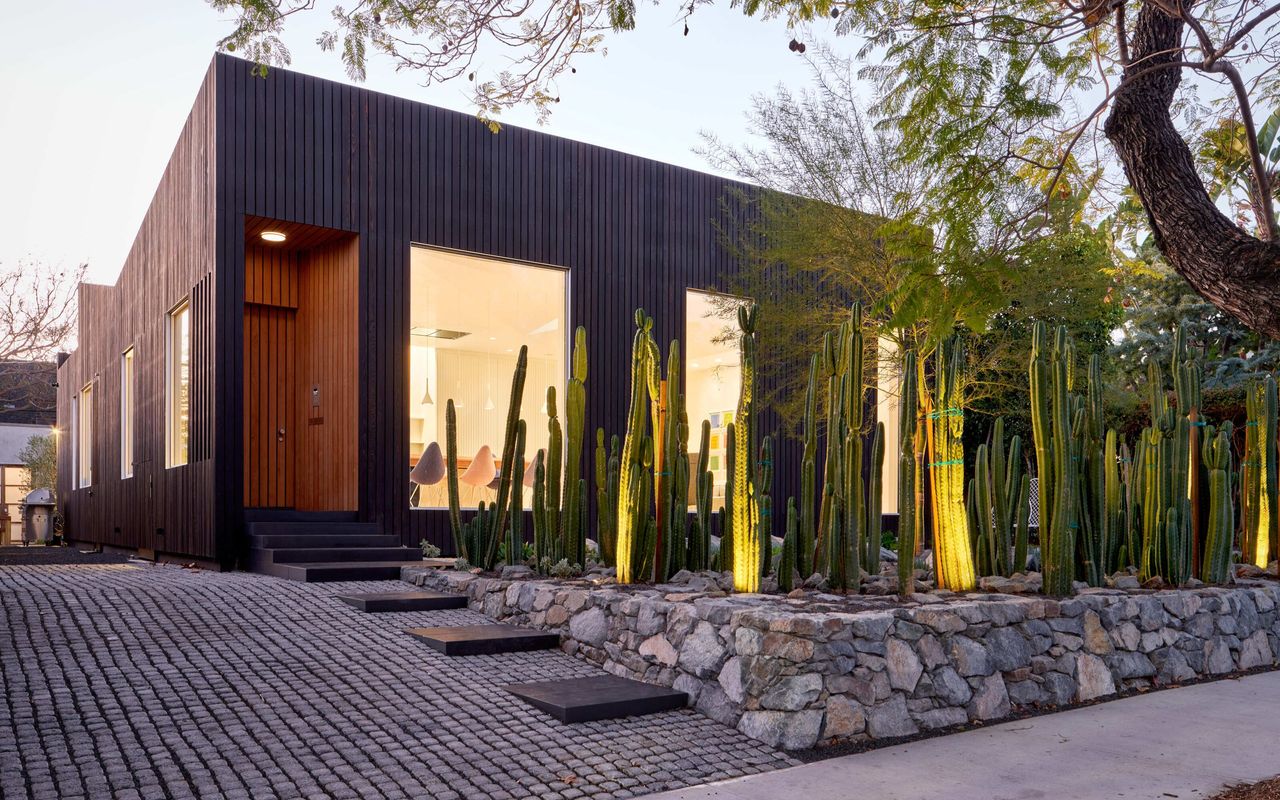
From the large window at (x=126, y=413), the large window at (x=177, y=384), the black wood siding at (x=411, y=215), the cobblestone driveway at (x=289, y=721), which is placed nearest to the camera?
the cobblestone driveway at (x=289, y=721)

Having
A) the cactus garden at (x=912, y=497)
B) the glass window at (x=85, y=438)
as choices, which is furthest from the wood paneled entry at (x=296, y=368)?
the glass window at (x=85, y=438)

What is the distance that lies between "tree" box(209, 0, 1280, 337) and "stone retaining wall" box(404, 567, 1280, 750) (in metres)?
1.58

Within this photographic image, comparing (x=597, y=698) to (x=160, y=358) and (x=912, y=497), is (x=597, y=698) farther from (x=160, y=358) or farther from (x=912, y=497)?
(x=160, y=358)

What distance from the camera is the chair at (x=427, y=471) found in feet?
27.5

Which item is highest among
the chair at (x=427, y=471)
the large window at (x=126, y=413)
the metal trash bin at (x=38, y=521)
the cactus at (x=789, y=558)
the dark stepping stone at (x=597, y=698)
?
the large window at (x=126, y=413)

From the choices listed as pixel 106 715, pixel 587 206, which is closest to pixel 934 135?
pixel 106 715

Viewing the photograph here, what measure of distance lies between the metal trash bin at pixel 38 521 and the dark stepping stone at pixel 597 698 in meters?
18.7

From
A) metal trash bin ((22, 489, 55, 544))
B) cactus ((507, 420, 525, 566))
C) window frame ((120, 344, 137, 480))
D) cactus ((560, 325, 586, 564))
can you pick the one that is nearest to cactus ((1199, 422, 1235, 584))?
cactus ((560, 325, 586, 564))

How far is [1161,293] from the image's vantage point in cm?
1263

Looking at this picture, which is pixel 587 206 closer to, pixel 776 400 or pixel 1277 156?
pixel 776 400

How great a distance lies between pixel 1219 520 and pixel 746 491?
2.87 meters

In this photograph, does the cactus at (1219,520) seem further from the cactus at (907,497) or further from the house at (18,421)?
the house at (18,421)

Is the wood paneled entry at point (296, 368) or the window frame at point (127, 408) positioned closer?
the wood paneled entry at point (296, 368)

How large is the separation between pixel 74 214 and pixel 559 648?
53.7 ft
